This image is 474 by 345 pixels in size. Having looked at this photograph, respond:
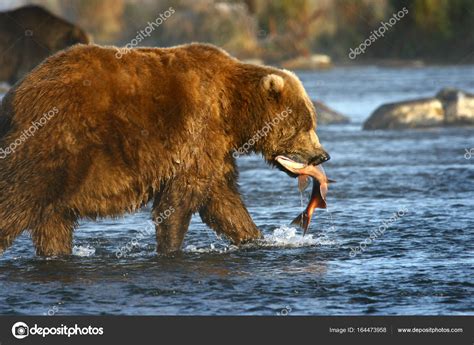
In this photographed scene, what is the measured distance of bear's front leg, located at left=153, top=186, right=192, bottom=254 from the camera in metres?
8.55

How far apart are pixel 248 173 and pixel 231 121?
5557 millimetres

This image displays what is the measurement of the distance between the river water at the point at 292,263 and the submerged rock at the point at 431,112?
5.46 m

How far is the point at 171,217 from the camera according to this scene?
8.58 metres

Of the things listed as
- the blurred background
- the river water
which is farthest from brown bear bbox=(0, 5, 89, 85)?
the blurred background

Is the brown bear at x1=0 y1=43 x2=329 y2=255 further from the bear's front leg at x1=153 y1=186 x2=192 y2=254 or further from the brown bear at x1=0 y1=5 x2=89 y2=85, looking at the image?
the brown bear at x1=0 y1=5 x2=89 y2=85

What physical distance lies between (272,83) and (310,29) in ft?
131

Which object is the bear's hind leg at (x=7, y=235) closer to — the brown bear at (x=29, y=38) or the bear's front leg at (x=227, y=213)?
the bear's front leg at (x=227, y=213)

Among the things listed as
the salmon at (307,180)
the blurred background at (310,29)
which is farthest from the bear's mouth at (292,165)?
the blurred background at (310,29)

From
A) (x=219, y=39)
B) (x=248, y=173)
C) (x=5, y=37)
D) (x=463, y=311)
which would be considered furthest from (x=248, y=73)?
(x=219, y=39)

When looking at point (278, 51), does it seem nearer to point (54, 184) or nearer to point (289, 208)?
point (289, 208)

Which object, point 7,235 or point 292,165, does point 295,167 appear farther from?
point 7,235

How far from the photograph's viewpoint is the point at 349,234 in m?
9.68

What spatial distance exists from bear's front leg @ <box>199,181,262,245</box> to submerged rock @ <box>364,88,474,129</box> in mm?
10374

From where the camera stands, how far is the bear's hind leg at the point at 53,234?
27.0ft
